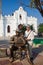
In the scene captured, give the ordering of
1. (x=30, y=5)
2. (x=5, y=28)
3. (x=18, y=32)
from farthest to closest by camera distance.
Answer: (x=5, y=28) < (x=30, y=5) < (x=18, y=32)

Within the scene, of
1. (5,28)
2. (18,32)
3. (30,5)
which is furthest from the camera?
(5,28)

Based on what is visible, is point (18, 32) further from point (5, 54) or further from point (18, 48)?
point (5, 54)

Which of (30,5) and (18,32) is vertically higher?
Result: (30,5)

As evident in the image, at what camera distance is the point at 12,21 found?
51.8 metres

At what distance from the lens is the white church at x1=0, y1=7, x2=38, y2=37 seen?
5049 cm

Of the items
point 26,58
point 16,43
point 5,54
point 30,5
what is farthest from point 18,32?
point 30,5

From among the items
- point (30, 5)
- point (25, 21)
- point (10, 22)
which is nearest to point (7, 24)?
point (10, 22)

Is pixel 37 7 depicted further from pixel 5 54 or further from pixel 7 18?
pixel 7 18

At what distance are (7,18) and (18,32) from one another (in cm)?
4416

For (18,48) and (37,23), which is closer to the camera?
(18,48)

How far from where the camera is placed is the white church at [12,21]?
166 ft

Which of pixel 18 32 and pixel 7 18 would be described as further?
pixel 7 18

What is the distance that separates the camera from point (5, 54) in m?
8.64

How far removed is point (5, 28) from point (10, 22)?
1.82 m
